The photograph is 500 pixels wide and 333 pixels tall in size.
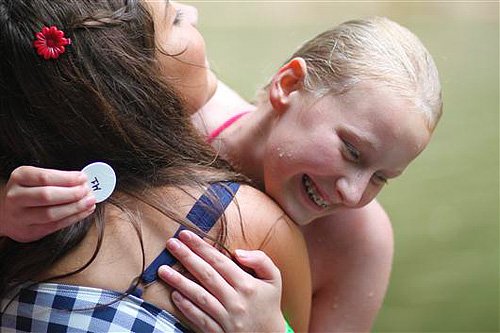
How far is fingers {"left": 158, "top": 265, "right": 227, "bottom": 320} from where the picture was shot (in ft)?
3.36

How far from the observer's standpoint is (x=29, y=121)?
3.43 ft

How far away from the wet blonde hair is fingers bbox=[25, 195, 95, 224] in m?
0.48

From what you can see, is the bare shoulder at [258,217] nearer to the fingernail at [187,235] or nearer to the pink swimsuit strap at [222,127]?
the fingernail at [187,235]

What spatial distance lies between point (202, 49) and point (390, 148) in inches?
13.4

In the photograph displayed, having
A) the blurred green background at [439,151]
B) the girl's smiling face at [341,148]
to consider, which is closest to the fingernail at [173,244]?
the girl's smiling face at [341,148]

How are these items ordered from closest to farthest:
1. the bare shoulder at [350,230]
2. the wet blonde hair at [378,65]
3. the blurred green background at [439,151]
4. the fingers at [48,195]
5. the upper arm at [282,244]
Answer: the fingers at [48,195], the upper arm at [282,244], the wet blonde hair at [378,65], the bare shoulder at [350,230], the blurred green background at [439,151]

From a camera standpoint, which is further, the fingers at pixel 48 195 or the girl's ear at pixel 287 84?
the girl's ear at pixel 287 84

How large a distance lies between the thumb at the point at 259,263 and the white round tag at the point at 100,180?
0.21 metres

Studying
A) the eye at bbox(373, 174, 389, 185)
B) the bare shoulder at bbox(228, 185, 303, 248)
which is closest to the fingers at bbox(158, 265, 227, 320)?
the bare shoulder at bbox(228, 185, 303, 248)

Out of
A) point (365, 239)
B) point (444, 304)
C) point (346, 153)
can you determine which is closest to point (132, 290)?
point (346, 153)

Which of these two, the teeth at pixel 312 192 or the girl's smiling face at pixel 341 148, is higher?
the girl's smiling face at pixel 341 148

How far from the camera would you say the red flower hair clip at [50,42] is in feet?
3.23

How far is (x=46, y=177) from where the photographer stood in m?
0.89

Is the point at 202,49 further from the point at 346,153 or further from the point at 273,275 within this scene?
the point at 273,275
